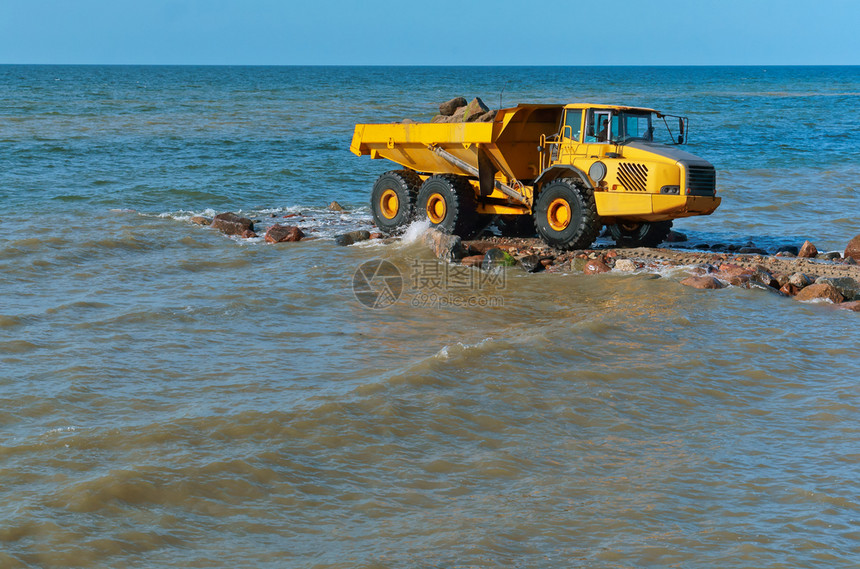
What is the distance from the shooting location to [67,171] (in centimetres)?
2025

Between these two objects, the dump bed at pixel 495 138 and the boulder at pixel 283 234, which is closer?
the dump bed at pixel 495 138

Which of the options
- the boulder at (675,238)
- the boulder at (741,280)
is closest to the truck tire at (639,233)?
the boulder at (675,238)

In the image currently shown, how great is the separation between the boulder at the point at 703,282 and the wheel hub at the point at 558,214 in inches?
76.9

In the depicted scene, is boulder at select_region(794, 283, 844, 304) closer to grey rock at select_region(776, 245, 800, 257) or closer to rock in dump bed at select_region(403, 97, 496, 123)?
grey rock at select_region(776, 245, 800, 257)

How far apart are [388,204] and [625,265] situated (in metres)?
4.38

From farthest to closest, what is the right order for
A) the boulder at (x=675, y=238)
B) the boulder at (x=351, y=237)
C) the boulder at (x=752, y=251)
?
1. the boulder at (x=675, y=238)
2. the boulder at (x=351, y=237)
3. the boulder at (x=752, y=251)

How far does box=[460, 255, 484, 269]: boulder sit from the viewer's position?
1177 cm

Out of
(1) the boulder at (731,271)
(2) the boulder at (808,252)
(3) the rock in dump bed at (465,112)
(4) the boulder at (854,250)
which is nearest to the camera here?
(1) the boulder at (731,271)

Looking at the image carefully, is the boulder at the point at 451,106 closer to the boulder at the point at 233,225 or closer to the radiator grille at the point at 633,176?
the boulder at the point at 233,225

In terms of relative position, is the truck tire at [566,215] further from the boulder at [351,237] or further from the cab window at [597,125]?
the boulder at [351,237]

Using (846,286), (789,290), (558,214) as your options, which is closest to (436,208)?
(558,214)

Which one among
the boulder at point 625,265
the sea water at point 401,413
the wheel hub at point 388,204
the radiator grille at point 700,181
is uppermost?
the radiator grille at point 700,181

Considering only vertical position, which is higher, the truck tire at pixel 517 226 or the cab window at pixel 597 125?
the cab window at pixel 597 125

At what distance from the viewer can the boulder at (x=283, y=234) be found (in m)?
13.4
